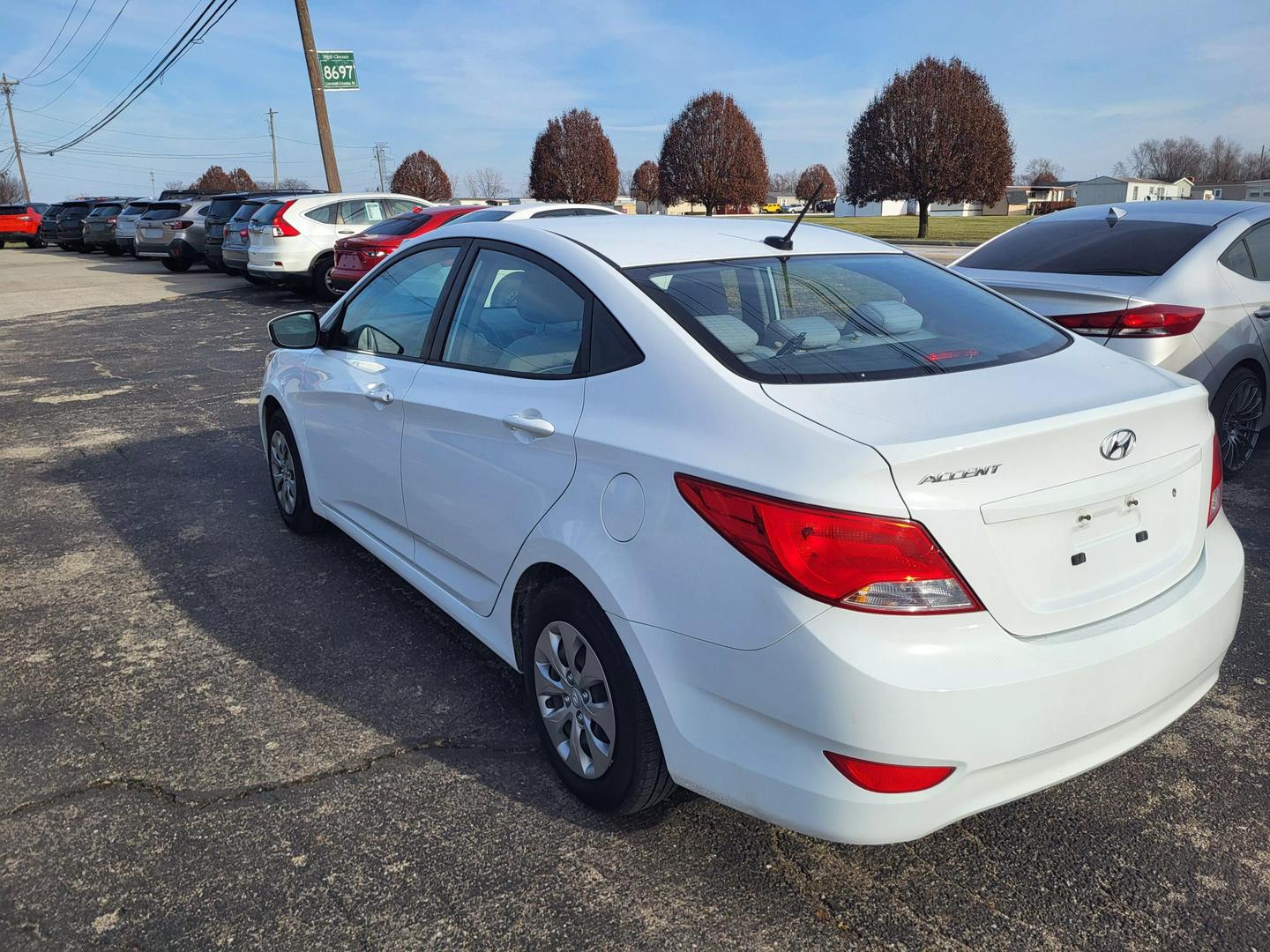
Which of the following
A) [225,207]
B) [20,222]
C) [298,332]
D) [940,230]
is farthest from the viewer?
[940,230]

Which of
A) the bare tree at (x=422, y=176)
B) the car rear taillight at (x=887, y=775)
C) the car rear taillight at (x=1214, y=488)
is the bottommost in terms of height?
the car rear taillight at (x=887, y=775)

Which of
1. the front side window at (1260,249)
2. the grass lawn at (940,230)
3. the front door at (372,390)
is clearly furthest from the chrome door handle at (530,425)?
the grass lawn at (940,230)

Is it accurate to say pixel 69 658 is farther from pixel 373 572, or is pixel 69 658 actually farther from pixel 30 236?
pixel 30 236

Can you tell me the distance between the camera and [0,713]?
130 inches

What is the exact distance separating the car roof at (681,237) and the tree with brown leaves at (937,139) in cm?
4720

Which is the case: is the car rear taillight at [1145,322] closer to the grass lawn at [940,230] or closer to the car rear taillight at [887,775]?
the car rear taillight at [887,775]

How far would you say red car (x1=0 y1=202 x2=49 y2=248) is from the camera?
37.6 m

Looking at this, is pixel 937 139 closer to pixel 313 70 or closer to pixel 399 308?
pixel 313 70

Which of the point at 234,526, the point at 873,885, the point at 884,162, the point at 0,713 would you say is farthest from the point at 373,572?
the point at 884,162

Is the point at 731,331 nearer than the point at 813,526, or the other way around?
the point at 813,526

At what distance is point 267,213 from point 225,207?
17.8ft

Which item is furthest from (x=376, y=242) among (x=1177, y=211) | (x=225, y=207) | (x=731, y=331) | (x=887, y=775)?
(x=887, y=775)

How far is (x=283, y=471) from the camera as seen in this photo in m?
4.96

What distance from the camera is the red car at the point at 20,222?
37.6 meters
